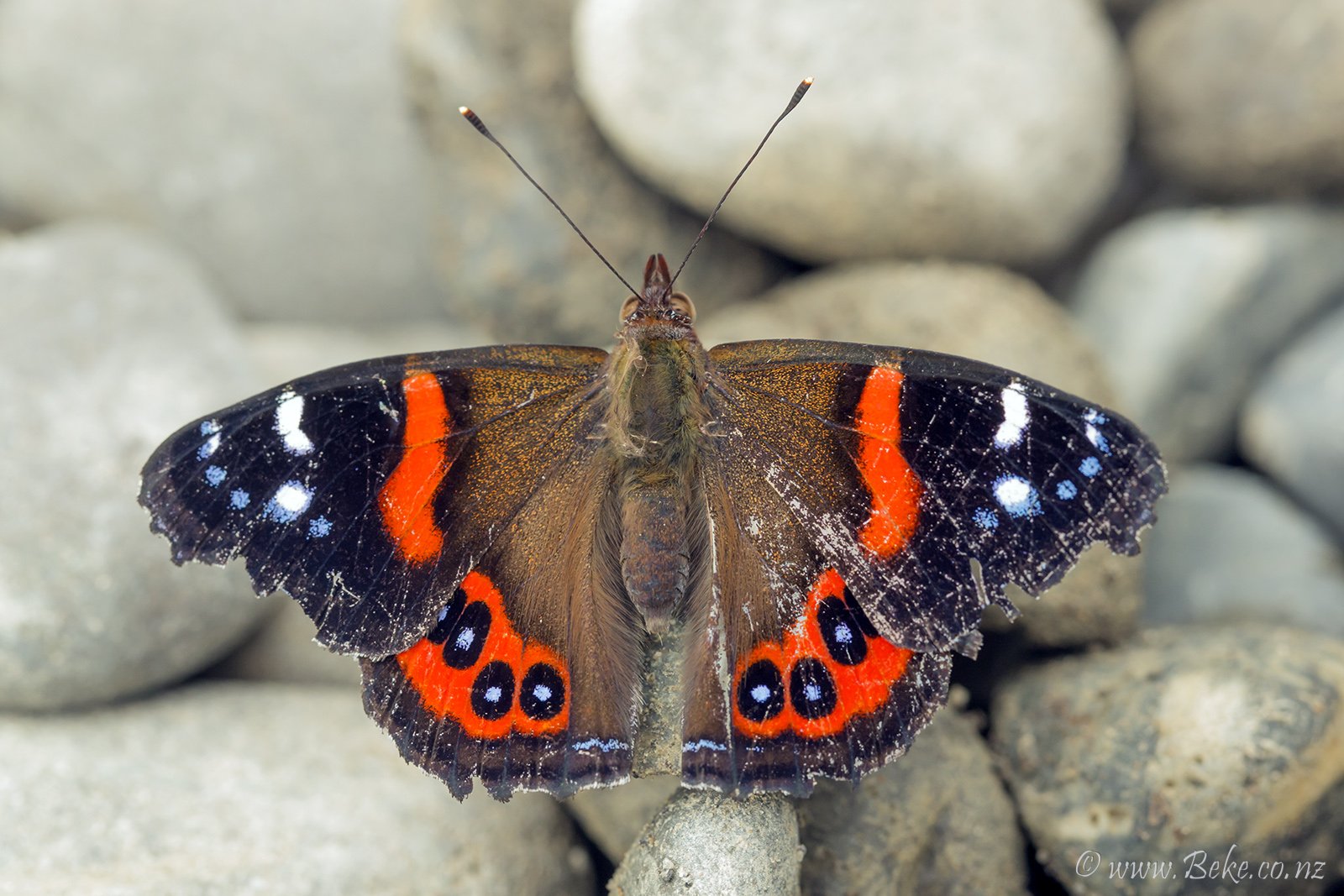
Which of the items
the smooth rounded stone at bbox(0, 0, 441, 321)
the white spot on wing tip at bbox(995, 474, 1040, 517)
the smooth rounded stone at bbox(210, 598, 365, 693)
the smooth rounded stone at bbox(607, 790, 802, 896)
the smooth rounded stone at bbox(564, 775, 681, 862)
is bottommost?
the smooth rounded stone at bbox(607, 790, 802, 896)

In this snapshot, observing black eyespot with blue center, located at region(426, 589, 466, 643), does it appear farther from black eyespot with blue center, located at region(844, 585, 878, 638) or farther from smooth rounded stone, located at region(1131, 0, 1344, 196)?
smooth rounded stone, located at region(1131, 0, 1344, 196)

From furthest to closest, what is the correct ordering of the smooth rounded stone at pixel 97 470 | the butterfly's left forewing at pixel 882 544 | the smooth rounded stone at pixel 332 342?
the smooth rounded stone at pixel 332 342 → the smooth rounded stone at pixel 97 470 → the butterfly's left forewing at pixel 882 544

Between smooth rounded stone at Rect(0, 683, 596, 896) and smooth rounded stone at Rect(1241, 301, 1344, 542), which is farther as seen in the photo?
smooth rounded stone at Rect(1241, 301, 1344, 542)

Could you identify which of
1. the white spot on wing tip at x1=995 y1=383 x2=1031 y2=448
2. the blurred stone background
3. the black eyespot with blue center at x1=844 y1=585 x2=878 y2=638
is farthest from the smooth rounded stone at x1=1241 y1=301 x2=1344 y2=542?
the black eyespot with blue center at x1=844 y1=585 x2=878 y2=638

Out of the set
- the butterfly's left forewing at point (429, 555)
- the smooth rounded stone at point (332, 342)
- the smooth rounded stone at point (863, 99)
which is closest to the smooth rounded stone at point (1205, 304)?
the smooth rounded stone at point (863, 99)

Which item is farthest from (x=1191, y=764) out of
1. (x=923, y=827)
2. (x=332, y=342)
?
(x=332, y=342)

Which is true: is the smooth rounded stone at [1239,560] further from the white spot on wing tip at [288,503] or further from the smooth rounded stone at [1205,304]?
the white spot on wing tip at [288,503]

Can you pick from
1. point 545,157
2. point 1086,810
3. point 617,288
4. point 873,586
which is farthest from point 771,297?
point 1086,810

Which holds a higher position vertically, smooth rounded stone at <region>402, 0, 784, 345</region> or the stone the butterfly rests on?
smooth rounded stone at <region>402, 0, 784, 345</region>
